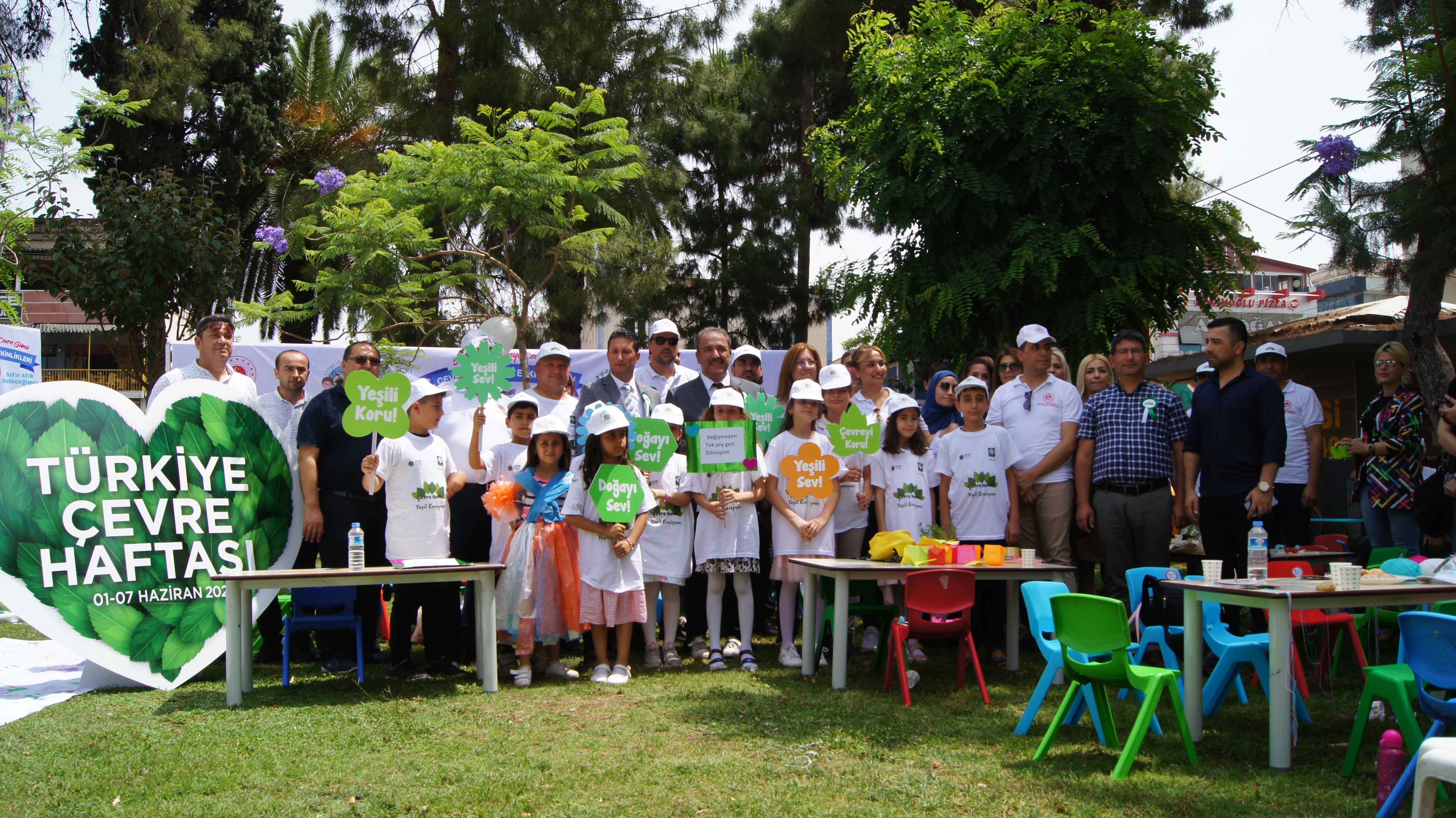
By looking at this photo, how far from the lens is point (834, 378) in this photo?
717 centimetres

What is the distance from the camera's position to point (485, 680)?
6.03 meters

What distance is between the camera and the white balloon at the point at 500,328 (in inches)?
463

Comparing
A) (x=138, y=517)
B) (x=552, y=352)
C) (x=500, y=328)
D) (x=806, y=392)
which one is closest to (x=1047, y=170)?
(x=806, y=392)

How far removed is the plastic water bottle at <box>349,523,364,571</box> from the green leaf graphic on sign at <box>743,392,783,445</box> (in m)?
2.55

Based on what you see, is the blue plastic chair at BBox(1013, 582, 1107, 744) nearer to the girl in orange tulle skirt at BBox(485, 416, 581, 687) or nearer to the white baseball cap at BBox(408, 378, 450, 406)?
the girl in orange tulle skirt at BBox(485, 416, 581, 687)

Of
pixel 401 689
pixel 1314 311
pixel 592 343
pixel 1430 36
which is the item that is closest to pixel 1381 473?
pixel 1430 36

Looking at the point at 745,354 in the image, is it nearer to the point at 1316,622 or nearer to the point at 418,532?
the point at 418,532

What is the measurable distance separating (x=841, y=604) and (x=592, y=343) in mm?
16751

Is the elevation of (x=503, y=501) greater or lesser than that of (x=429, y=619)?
greater

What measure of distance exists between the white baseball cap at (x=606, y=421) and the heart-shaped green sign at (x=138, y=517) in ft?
6.62

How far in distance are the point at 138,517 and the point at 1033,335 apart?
559cm

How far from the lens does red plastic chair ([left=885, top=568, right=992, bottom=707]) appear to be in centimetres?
568

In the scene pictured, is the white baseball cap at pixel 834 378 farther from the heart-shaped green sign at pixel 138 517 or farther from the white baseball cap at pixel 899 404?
the heart-shaped green sign at pixel 138 517

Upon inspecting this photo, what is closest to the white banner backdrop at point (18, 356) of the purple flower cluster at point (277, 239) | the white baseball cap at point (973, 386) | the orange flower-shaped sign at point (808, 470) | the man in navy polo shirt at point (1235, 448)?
the purple flower cluster at point (277, 239)
